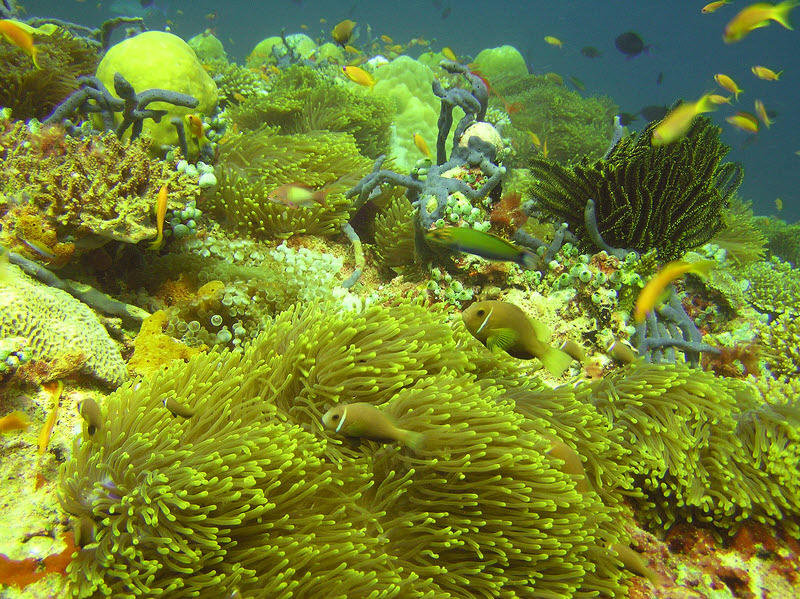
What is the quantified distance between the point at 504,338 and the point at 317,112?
5372mm

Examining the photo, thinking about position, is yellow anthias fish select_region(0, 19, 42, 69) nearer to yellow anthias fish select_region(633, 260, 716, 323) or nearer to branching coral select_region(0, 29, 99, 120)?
branching coral select_region(0, 29, 99, 120)

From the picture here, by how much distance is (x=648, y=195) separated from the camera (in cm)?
381

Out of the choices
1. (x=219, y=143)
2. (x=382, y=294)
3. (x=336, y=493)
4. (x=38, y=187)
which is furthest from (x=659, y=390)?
(x=219, y=143)

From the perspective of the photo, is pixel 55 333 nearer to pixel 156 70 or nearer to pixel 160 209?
pixel 160 209

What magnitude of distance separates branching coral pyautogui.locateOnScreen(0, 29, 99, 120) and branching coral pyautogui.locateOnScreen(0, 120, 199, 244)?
3.80ft

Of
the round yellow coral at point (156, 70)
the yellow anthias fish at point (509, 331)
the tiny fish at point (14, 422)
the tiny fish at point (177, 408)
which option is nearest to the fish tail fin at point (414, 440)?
the yellow anthias fish at point (509, 331)

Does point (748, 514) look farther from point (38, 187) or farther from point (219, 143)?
point (219, 143)

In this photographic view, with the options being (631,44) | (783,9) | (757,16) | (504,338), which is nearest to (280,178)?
(504,338)

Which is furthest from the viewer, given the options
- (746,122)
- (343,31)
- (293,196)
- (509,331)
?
(343,31)

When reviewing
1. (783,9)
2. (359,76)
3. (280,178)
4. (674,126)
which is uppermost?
(783,9)

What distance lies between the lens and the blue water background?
185 ft

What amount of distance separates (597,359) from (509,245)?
64.7 inches

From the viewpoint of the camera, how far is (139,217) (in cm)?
296

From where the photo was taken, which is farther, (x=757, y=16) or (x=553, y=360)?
(x=757, y=16)
